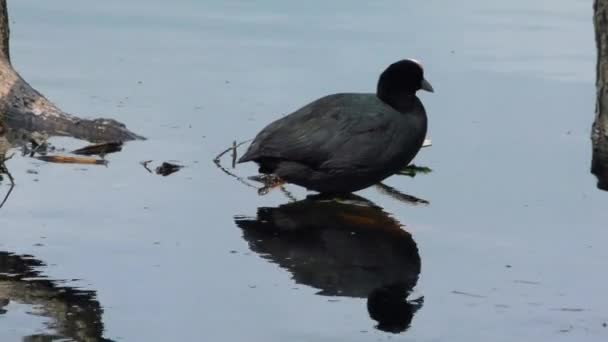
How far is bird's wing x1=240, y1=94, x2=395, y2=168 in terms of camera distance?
9188 mm

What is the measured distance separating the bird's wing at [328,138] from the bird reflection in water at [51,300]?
82.8 inches

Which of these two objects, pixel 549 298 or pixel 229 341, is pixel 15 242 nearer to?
pixel 229 341

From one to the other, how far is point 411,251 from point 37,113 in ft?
11.9

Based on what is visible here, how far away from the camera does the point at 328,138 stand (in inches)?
364

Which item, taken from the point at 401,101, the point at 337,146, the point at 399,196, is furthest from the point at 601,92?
the point at 337,146

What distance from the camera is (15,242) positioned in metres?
7.85

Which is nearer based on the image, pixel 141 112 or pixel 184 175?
pixel 184 175

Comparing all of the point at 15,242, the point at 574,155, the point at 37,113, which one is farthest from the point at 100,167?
the point at 574,155

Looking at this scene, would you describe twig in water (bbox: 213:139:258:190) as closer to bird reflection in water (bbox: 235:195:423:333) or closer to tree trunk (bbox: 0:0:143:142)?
bird reflection in water (bbox: 235:195:423:333)

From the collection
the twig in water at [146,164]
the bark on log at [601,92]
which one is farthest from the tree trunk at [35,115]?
the bark on log at [601,92]

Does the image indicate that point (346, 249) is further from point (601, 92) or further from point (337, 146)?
point (601, 92)

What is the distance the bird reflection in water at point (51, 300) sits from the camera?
6.39 meters

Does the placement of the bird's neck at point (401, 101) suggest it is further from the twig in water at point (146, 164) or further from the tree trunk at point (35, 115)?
the tree trunk at point (35, 115)

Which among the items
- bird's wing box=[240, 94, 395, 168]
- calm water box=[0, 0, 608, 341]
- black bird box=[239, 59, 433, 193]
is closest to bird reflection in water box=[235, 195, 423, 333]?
calm water box=[0, 0, 608, 341]
